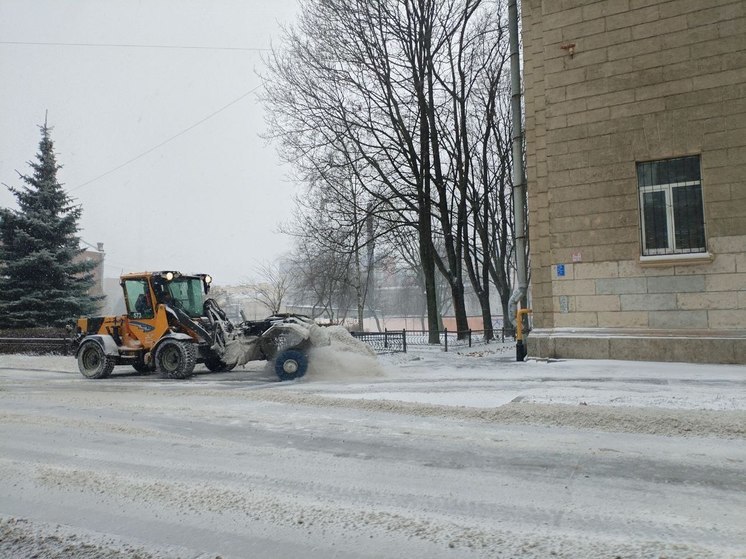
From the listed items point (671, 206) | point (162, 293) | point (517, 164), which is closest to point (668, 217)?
point (671, 206)

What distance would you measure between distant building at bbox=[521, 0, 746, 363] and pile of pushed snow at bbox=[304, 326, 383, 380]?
155 inches

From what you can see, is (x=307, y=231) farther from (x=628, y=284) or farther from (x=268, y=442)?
(x=268, y=442)

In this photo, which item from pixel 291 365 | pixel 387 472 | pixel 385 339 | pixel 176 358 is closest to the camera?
pixel 387 472

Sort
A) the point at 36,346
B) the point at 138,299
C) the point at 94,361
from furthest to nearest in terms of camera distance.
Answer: the point at 36,346 → the point at 94,361 → the point at 138,299

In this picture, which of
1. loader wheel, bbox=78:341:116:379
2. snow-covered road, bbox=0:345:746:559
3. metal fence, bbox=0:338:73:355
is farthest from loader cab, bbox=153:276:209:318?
metal fence, bbox=0:338:73:355

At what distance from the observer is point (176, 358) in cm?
1337

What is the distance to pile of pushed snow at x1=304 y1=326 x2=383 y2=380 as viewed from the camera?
12117 mm

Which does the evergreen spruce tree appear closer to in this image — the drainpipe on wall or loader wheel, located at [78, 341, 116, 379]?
loader wheel, located at [78, 341, 116, 379]

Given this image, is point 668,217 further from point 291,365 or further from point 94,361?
point 94,361

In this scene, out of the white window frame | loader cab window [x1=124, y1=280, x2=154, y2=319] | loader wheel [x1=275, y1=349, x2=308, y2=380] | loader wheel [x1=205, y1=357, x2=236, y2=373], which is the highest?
the white window frame

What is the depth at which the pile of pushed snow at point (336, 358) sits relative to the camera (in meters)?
12.1

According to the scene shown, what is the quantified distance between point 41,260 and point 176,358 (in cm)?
1563

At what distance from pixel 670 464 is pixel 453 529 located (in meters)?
2.47

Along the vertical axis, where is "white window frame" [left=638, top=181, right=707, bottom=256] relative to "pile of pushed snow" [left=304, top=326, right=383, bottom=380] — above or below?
above
